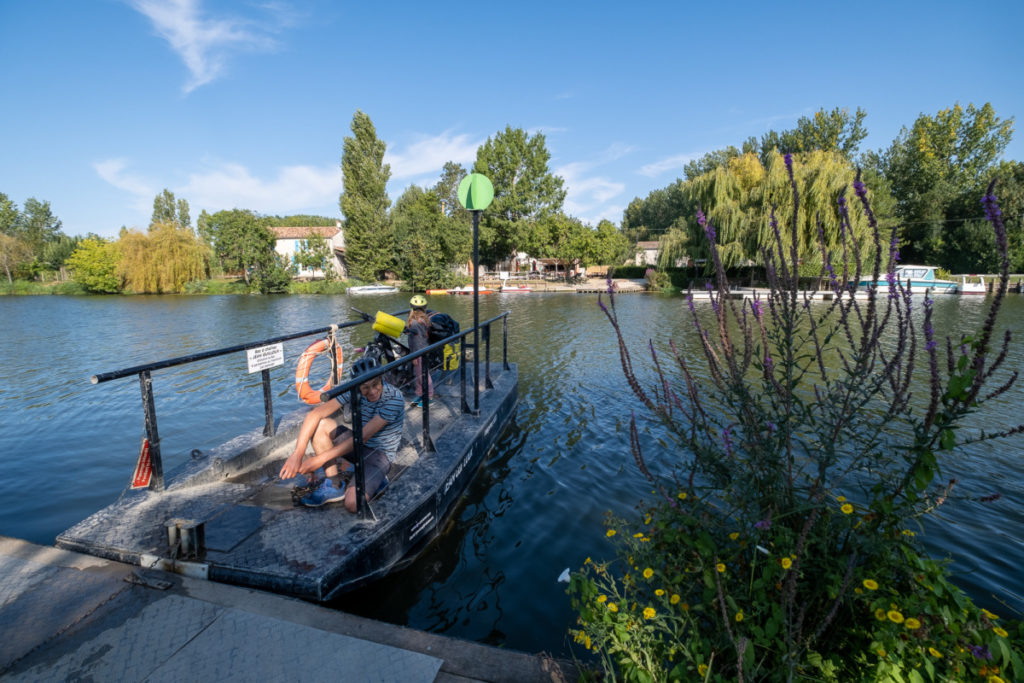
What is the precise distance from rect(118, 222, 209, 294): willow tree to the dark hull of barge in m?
44.4

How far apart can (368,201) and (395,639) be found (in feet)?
179

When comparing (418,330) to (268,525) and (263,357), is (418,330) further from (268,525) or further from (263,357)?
(268,525)

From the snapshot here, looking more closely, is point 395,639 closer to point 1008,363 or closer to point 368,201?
point 1008,363

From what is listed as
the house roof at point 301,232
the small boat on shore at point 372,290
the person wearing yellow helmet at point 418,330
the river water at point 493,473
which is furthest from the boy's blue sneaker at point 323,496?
the house roof at point 301,232

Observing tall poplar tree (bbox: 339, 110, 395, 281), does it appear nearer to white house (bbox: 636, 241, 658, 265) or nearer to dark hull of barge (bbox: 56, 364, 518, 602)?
white house (bbox: 636, 241, 658, 265)

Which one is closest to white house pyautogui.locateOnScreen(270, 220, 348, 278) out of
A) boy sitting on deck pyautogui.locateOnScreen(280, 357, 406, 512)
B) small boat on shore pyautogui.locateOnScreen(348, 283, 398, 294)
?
small boat on shore pyautogui.locateOnScreen(348, 283, 398, 294)

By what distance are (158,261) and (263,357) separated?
4501 cm

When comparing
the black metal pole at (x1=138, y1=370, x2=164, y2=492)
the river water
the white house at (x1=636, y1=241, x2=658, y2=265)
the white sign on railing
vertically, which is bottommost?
the river water

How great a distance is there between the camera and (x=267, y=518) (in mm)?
3824

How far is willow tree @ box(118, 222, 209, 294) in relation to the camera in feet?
130

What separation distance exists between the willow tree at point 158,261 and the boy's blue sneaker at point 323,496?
46.1m

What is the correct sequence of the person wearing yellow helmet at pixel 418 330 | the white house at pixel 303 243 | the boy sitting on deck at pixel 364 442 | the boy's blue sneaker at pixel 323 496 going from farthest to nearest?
1. the white house at pixel 303 243
2. the person wearing yellow helmet at pixel 418 330
3. the boy sitting on deck at pixel 364 442
4. the boy's blue sneaker at pixel 323 496

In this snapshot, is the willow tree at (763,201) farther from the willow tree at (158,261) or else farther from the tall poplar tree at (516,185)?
the willow tree at (158,261)

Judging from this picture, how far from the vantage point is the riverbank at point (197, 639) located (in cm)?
244
